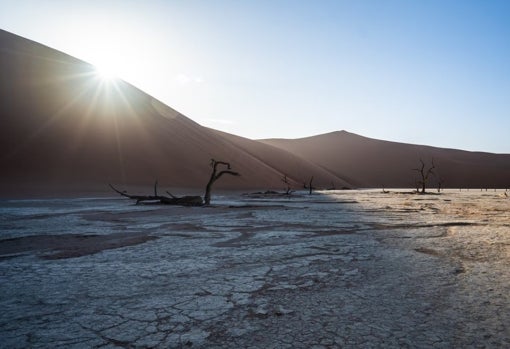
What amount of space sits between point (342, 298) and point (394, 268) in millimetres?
1294

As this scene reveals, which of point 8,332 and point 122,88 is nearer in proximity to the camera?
point 8,332

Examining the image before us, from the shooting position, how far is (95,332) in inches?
97.6

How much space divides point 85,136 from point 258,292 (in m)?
38.7

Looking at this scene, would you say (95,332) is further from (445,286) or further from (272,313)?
(445,286)

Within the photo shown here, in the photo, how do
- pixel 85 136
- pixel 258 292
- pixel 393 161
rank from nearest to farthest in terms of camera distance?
pixel 258 292 < pixel 85 136 < pixel 393 161

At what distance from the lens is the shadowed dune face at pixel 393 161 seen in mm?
85875

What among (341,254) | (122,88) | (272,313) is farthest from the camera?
(122,88)

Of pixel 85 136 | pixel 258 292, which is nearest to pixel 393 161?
pixel 85 136

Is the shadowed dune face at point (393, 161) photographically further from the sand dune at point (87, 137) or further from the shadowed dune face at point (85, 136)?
the shadowed dune face at point (85, 136)

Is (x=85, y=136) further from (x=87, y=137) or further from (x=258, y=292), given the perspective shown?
(x=258, y=292)

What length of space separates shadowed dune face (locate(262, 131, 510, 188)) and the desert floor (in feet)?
259

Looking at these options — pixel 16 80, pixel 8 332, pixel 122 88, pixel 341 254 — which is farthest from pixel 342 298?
pixel 122 88

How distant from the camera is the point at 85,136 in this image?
3788 centimetres

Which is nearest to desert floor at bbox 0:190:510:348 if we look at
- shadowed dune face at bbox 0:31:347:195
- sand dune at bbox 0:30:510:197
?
sand dune at bbox 0:30:510:197
